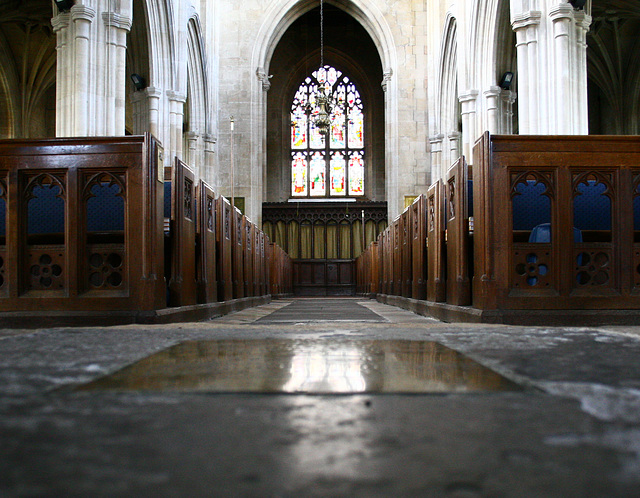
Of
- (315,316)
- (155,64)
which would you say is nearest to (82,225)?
(315,316)

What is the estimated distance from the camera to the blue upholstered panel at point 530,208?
3740 mm

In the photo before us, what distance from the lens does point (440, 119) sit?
14570 mm

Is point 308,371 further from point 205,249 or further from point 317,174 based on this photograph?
point 317,174

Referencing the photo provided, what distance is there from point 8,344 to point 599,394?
1.52 meters

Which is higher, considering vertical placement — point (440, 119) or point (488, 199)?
point (440, 119)

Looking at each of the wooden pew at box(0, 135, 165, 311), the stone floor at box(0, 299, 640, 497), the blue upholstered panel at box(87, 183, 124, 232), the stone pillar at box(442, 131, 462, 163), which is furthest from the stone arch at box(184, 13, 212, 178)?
the stone floor at box(0, 299, 640, 497)

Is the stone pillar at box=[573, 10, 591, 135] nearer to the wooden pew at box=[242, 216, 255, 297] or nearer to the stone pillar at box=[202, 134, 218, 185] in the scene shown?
the wooden pew at box=[242, 216, 255, 297]

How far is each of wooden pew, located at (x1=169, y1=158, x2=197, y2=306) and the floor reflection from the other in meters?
2.19

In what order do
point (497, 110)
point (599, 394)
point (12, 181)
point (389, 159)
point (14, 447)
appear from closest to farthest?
point (14, 447) → point (599, 394) → point (12, 181) → point (497, 110) → point (389, 159)

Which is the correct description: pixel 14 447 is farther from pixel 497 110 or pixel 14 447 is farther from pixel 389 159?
pixel 389 159

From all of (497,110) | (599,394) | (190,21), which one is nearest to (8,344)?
(599,394)

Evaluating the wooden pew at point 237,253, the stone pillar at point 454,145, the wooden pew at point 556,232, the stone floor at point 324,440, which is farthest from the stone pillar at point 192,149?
the stone floor at point 324,440

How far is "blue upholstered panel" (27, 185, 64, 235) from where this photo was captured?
3467mm

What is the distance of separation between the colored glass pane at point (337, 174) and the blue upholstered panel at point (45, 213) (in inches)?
636
